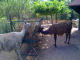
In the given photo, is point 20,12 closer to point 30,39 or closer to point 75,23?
point 30,39

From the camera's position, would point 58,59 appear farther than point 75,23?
No

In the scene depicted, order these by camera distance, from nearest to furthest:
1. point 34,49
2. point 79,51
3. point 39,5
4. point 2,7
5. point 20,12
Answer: point 34,49 → point 79,51 → point 2,7 → point 20,12 → point 39,5

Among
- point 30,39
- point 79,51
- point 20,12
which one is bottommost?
point 79,51

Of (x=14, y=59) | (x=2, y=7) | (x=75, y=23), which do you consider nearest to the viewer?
(x=14, y=59)

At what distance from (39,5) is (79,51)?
32.9 feet

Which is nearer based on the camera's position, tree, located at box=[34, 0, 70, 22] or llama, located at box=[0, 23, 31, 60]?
llama, located at box=[0, 23, 31, 60]

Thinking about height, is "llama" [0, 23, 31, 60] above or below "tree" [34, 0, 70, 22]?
below

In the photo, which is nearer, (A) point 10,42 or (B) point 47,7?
(A) point 10,42

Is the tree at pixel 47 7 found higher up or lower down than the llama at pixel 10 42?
higher up

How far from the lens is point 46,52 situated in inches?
298

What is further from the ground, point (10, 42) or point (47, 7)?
point (47, 7)

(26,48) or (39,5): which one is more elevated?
(39,5)

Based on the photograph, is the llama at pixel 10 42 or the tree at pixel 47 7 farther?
the tree at pixel 47 7

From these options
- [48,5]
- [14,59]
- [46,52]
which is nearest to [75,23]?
[48,5]
